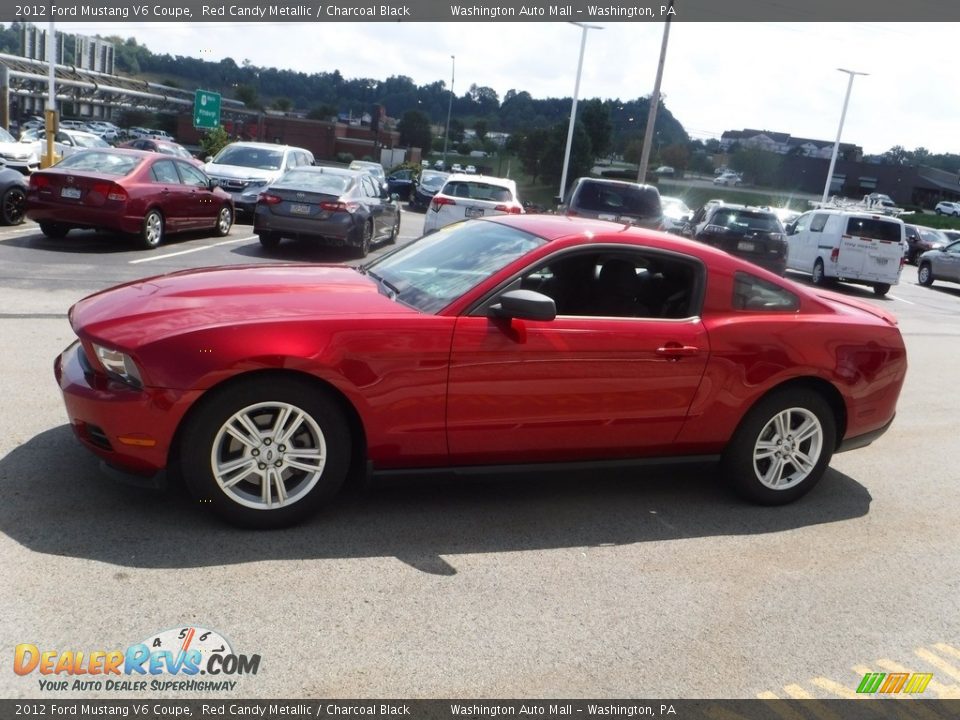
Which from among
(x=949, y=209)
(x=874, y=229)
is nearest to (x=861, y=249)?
(x=874, y=229)

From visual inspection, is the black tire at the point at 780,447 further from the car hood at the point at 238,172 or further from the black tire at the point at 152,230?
the car hood at the point at 238,172

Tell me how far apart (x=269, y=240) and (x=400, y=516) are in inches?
443

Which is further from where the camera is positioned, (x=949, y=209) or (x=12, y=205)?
(x=949, y=209)

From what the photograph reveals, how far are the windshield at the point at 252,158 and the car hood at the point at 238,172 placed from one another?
0.78 ft

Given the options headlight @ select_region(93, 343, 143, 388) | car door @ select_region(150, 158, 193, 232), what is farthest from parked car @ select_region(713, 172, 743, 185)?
headlight @ select_region(93, 343, 143, 388)

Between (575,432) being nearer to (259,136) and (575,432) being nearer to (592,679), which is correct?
(592,679)

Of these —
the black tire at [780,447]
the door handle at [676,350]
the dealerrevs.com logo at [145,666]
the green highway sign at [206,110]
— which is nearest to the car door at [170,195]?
the door handle at [676,350]

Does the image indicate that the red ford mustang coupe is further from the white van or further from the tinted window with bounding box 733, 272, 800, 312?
the white van

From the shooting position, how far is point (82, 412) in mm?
4195

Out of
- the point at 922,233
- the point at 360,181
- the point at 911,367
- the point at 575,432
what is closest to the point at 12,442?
the point at 575,432

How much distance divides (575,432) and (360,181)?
12355mm

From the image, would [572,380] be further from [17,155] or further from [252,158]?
[17,155]

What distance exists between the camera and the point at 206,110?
41.3 m

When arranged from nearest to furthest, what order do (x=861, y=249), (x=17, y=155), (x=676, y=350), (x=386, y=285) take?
(x=676, y=350)
(x=386, y=285)
(x=861, y=249)
(x=17, y=155)
